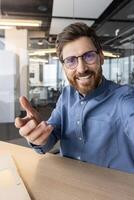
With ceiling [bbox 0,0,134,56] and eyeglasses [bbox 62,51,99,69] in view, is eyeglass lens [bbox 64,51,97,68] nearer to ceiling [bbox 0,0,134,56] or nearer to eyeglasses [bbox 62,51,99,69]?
eyeglasses [bbox 62,51,99,69]

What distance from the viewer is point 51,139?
118cm

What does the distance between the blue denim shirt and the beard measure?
0.11ft

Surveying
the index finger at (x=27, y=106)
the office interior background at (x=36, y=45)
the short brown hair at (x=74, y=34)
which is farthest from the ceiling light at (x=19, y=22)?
the index finger at (x=27, y=106)

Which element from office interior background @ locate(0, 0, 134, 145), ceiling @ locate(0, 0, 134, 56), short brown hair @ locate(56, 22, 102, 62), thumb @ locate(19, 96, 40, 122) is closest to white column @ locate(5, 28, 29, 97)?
office interior background @ locate(0, 0, 134, 145)

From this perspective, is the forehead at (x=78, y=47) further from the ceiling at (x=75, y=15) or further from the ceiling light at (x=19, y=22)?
the ceiling light at (x=19, y=22)

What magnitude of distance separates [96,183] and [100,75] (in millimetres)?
490

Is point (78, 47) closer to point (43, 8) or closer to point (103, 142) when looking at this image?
point (103, 142)

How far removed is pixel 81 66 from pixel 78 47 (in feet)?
0.27

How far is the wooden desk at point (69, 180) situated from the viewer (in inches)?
29.5

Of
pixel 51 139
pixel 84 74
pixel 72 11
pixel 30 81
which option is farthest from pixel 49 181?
pixel 72 11

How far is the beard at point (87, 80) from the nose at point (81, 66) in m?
0.01

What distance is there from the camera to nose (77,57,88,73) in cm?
109

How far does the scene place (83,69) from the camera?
109cm

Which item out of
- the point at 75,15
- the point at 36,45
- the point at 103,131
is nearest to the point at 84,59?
the point at 103,131
